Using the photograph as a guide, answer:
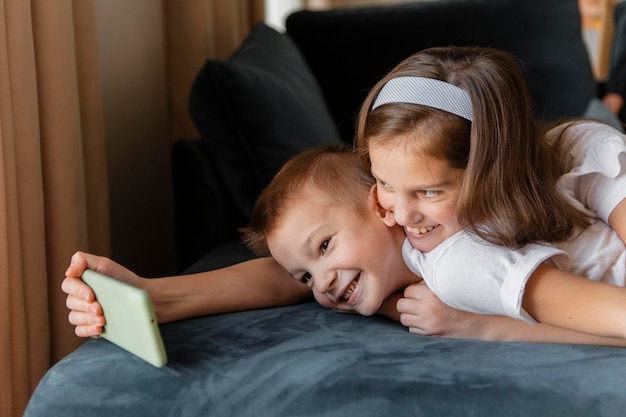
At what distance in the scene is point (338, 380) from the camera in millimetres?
1135

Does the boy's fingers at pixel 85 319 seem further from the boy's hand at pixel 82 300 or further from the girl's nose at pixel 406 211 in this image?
the girl's nose at pixel 406 211

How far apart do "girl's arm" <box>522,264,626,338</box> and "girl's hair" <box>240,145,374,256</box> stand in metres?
0.36

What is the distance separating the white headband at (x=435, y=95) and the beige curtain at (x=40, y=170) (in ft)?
2.29

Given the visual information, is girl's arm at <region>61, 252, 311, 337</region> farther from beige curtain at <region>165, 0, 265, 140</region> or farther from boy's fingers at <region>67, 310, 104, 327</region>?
beige curtain at <region>165, 0, 265, 140</region>

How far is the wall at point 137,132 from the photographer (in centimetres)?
228

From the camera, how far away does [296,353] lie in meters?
1.22

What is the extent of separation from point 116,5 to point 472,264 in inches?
58.6

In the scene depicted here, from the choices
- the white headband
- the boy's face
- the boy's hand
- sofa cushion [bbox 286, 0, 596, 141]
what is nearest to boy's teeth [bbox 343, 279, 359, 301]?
the boy's face

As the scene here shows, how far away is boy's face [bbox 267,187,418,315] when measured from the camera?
1408 mm

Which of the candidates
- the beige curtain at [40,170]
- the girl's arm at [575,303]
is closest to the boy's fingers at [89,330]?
the beige curtain at [40,170]

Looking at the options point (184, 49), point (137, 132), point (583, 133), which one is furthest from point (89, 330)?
point (184, 49)

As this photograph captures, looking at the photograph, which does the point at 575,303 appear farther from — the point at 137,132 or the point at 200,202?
the point at 137,132

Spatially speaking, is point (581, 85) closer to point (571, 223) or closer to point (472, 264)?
point (571, 223)

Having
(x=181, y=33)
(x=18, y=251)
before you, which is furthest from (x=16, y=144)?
(x=181, y=33)
